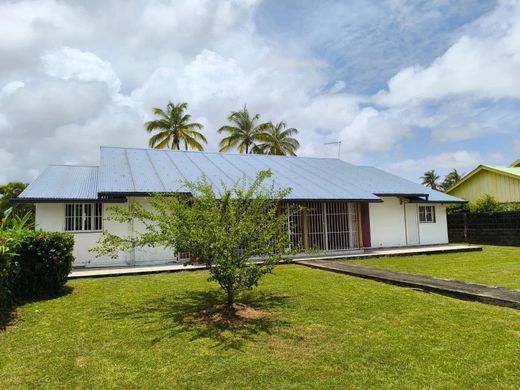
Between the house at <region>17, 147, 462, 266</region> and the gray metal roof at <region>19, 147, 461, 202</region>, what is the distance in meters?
0.03

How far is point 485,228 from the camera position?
21078 mm

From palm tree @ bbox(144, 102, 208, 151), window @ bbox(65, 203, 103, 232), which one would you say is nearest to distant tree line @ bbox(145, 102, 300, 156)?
palm tree @ bbox(144, 102, 208, 151)

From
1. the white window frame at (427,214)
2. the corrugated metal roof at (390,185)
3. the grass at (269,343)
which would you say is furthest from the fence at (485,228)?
the grass at (269,343)

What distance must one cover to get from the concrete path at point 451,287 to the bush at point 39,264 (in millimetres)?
7385

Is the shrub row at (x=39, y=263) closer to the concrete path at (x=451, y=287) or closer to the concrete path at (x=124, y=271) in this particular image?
the concrete path at (x=124, y=271)

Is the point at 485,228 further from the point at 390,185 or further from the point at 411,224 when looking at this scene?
the point at 390,185

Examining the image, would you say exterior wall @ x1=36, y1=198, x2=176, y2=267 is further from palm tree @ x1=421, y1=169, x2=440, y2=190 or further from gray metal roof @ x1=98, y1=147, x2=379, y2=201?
palm tree @ x1=421, y1=169, x2=440, y2=190

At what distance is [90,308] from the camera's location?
7.50 m

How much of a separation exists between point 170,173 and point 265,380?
1305 cm

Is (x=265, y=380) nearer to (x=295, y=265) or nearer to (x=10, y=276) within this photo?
(x=10, y=276)

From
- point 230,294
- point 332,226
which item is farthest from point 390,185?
point 230,294

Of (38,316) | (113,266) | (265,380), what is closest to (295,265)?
(113,266)

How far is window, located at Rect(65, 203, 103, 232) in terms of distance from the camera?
1373 centimetres

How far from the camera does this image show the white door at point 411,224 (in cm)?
1941
